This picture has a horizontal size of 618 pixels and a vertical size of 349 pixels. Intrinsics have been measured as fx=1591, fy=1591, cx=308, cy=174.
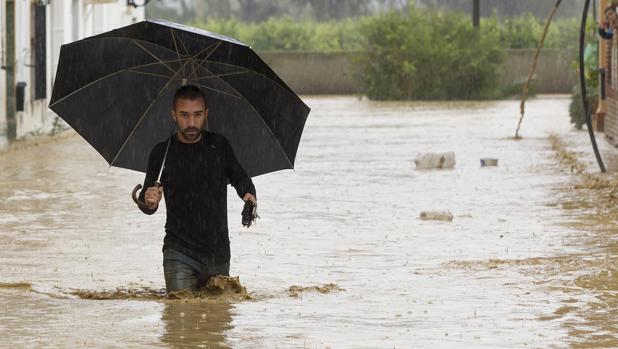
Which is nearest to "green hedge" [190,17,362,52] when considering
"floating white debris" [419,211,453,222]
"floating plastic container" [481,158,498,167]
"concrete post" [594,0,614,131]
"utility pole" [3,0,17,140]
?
"concrete post" [594,0,614,131]

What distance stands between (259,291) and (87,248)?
2.69 metres

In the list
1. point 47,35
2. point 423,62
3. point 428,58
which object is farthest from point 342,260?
point 423,62

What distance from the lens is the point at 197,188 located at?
8.86 m

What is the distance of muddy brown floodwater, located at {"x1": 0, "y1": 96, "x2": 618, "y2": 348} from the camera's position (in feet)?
26.6

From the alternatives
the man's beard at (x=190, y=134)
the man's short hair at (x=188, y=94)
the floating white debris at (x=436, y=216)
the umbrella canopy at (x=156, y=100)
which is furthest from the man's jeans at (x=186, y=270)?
the floating white debris at (x=436, y=216)

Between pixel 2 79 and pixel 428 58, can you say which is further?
pixel 428 58

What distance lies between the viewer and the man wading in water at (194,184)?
28.9 feet

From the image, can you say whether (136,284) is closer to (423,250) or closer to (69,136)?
(423,250)

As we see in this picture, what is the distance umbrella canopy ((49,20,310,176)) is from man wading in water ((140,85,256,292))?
401mm

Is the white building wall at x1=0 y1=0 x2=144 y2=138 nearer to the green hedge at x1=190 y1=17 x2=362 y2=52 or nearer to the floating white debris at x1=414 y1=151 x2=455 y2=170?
the floating white debris at x1=414 y1=151 x2=455 y2=170

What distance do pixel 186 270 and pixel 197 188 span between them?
18.6 inches

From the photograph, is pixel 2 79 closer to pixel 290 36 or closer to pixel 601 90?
pixel 601 90

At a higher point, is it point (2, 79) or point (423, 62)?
point (2, 79)

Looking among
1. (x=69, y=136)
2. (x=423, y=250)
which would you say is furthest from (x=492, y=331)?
(x=69, y=136)
